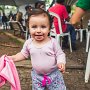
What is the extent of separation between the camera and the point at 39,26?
10.1 feet

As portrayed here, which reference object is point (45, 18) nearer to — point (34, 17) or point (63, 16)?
point (34, 17)

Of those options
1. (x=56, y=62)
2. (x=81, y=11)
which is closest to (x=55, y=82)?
(x=56, y=62)

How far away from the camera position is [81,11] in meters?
2.60

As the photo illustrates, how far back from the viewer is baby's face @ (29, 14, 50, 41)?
9.98ft

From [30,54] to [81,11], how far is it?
86cm

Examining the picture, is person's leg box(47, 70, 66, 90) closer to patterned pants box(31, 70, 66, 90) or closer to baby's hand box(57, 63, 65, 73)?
patterned pants box(31, 70, 66, 90)

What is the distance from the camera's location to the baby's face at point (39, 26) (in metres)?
3.04

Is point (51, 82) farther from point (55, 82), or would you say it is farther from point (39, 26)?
point (39, 26)

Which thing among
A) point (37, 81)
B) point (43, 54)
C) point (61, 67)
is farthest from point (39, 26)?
point (37, 81)

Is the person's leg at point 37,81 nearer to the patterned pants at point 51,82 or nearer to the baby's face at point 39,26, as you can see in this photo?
the patterned pants at point 51,82


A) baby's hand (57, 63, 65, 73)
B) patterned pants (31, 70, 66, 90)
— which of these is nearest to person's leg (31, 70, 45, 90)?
patterned pants (31, 70, 66, 90)

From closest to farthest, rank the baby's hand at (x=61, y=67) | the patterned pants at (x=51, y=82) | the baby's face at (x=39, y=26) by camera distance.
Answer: the baby's hand at (x=61, y=67)
the baby's face at (x=39, y=26)
the patterned pants at (x=51, y=82)

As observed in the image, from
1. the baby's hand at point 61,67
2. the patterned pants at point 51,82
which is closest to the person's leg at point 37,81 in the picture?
the patterned pants at point 51,82

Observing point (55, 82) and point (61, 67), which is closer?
point (61, 67)
